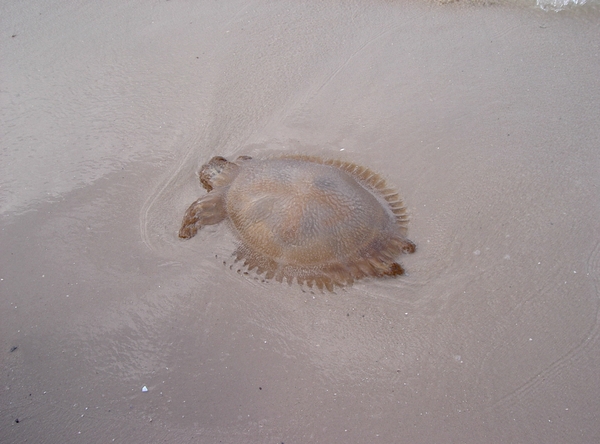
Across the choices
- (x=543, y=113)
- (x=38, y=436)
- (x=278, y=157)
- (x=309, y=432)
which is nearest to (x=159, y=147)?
(x=278, y=157)

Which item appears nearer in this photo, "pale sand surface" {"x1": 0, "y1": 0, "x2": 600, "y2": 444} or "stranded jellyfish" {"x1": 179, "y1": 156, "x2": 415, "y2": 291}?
"pale sand surface" {"x1": 0, "y1": 0, "x2": 600, "y2": 444}

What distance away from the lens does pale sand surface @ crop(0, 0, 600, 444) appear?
102 inches

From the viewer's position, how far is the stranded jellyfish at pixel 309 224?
2.91 meters

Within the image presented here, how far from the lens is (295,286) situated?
2986 mm

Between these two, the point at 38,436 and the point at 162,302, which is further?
the point at 162,302

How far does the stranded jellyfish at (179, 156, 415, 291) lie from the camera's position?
9.54 feet

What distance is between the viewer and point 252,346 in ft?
9.21

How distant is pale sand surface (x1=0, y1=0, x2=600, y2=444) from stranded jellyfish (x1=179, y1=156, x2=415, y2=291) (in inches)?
4.9

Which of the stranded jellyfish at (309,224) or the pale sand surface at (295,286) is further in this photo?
the stranded jellyfish at (309,224)

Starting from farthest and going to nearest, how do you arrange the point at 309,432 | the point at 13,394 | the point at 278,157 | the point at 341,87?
1. the point at 341,87
2. the point at 278,157
3. the point at 13,394
4. the point at 309,432

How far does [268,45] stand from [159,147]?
5.19ft

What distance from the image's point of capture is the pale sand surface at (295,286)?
259 cm

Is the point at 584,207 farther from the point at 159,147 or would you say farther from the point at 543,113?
the point at 159,147

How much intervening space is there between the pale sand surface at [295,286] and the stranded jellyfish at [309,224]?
124 mm
